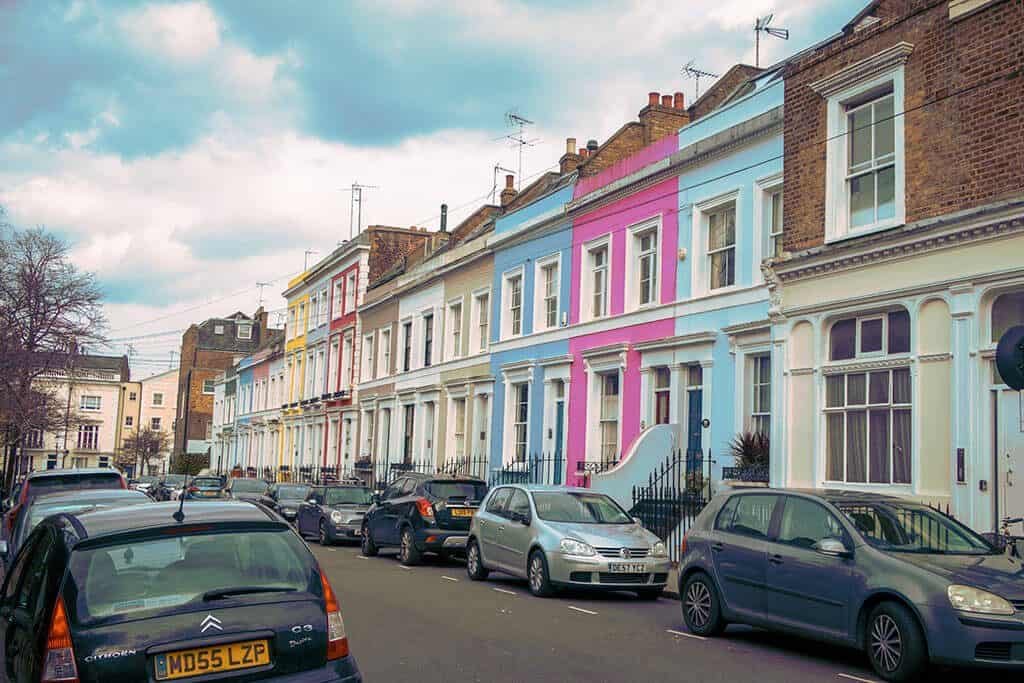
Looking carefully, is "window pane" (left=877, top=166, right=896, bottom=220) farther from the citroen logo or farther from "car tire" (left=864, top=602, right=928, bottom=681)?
the citroen logo

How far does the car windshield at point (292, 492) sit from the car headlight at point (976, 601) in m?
24.9

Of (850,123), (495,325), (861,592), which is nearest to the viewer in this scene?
(861,592)

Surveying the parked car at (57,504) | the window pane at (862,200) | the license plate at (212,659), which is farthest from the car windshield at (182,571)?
the window pane at (862,200)

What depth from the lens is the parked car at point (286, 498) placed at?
29.9 meters

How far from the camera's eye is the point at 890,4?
19.0 m

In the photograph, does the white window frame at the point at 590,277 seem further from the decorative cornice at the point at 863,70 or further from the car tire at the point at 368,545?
the decorative cornice at the point at 863,70

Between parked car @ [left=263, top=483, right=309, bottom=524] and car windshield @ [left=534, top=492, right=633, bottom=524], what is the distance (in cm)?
1505

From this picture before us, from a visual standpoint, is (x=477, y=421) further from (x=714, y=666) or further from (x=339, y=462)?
(x=714, y=666)

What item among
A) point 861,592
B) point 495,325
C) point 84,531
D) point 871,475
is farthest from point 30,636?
point 495,325

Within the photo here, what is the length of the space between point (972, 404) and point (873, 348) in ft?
7.56

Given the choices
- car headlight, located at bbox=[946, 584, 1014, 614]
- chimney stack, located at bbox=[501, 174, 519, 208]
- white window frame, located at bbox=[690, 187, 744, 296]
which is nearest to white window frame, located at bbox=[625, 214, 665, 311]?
white window frame, located at bbox=[690, 187, 744, 296]

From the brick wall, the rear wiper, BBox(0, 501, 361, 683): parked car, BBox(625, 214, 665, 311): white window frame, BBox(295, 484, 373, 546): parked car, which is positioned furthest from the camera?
BBox(295, 484, 373, 546): parked car

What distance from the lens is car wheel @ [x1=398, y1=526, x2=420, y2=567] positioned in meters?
19.3

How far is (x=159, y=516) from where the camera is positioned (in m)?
6.13
